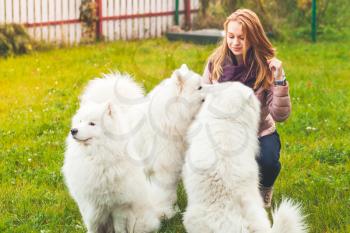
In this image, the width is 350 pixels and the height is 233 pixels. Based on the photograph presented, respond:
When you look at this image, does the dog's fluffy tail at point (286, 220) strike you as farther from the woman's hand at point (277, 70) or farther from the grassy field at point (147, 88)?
the woman's hand at point (277, 70)

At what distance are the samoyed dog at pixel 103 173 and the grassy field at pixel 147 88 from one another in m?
0.35

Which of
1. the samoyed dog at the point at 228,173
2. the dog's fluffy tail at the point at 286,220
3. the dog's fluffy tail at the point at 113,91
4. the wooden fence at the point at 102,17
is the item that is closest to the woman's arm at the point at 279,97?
the samoyed dog at the point at 228,173

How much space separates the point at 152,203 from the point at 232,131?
3.13 feet

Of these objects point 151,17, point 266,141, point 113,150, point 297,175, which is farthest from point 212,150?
point 151,17

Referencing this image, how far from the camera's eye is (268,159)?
4781 millimetres

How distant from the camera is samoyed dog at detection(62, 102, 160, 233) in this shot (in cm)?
407

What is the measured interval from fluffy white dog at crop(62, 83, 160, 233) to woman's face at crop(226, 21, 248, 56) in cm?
107

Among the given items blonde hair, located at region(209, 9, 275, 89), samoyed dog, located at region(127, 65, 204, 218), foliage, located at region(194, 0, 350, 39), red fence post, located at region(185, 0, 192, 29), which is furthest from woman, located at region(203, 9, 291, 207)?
red fence post, located at region(185, 0, 192, 29)

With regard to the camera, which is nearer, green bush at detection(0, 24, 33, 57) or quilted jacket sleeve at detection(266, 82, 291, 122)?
quilted jacket sleeve at detection(266, 82, 291, 122)

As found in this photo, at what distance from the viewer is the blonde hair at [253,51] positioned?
4676 mm

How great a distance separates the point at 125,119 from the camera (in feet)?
14.5

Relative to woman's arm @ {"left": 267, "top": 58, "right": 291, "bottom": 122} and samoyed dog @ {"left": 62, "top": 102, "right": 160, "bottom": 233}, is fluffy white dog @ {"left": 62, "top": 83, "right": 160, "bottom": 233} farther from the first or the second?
woman's arm @ {"left": 267, "top": 58, "right": 291, "bottom": 122}

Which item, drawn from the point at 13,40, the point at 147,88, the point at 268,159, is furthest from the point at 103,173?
the point at 13,40

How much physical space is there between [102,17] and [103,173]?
342 inches
